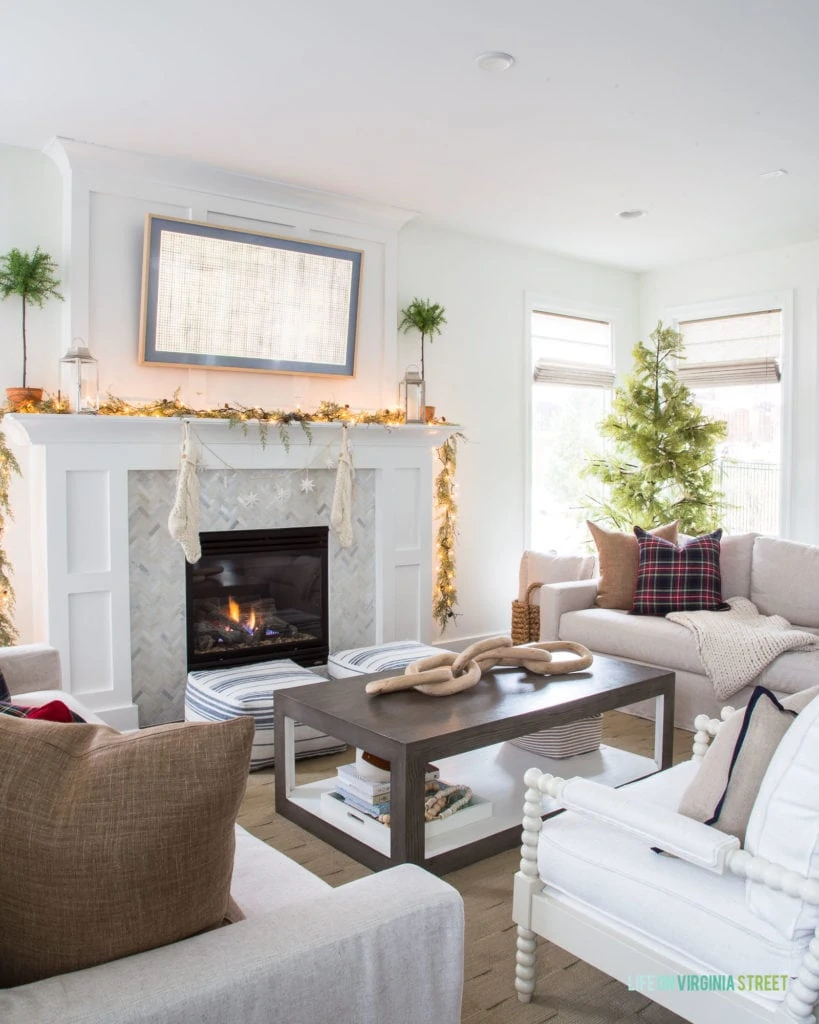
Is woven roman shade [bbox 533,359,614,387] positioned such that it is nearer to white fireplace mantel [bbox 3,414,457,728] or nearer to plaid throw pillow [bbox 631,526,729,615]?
plaid throw pillow [bbox 631,526,729,615]

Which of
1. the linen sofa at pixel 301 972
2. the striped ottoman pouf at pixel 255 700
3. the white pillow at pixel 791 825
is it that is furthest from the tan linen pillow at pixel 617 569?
the linen sofa at pixel 301 972

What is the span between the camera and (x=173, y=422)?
13.4ft

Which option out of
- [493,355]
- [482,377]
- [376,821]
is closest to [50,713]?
[376,821]

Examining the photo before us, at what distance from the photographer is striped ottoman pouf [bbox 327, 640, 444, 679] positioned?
4152 millimetres

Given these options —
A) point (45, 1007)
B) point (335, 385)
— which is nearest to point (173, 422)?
point (335, 385)

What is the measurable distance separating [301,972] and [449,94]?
10.3ft

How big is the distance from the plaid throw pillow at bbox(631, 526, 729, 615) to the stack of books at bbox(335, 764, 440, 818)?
205 cm

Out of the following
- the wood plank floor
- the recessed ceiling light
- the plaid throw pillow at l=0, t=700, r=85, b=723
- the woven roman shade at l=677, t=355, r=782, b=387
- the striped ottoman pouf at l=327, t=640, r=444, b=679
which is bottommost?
the wood plank floor

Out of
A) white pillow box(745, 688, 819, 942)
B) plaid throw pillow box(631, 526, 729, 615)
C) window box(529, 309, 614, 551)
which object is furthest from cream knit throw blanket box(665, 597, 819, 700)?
white pillow box(745, 688, 819, 942)

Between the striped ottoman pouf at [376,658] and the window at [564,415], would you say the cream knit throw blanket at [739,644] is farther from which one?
the window at [564,415]

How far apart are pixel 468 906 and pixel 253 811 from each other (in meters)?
1.02

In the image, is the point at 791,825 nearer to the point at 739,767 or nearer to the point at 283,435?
the point at 739,767

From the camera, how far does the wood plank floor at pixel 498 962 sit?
204 centimetres

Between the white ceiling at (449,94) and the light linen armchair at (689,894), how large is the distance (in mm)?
2345
